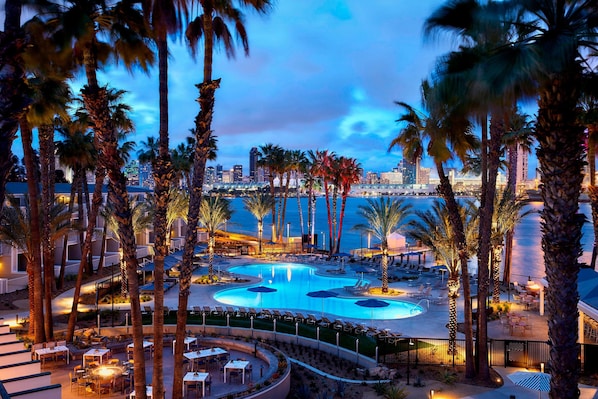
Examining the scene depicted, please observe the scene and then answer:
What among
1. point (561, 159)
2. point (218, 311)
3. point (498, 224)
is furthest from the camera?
point (498, 224)

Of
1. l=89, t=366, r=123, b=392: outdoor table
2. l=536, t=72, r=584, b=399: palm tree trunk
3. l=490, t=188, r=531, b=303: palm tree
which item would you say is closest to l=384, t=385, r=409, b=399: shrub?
l=536, t=72, r=584, b=399: palm tree trunk

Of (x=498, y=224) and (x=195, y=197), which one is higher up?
(x=195, y=197)

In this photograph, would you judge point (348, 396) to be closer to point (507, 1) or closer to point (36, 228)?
point (507, 1)

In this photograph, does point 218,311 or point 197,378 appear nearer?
point 197,378

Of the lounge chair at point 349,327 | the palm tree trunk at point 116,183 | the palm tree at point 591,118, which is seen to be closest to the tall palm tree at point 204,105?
the palm tree trunk at point 116,183

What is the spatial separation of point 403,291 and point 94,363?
22.4 m

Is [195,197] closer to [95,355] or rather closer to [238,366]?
[238,366]

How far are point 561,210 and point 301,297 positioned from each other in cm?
2631

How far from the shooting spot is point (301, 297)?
109 feet

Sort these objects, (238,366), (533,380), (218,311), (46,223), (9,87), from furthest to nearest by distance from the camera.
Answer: (218,311) < (46,223) < (238,366) < (533,380) < (9,87)

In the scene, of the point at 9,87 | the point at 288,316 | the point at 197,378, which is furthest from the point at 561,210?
the point at 288,316

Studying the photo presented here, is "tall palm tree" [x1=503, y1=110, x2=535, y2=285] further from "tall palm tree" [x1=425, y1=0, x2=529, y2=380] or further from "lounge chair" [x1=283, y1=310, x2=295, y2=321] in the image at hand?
"tall palm tree" [x1=425, y1=0, x2=529, y2=380]

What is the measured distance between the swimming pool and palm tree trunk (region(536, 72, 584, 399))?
19.4 metres

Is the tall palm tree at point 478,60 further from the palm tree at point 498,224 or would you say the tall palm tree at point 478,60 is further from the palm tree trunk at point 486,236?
the palm tree at point 498,224
